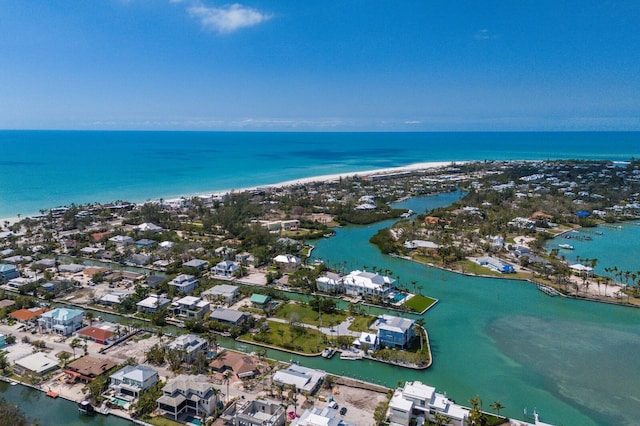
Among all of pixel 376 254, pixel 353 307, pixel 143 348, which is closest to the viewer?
pixel 143 348

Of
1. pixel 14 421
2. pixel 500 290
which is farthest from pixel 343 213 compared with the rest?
pixel 14 421

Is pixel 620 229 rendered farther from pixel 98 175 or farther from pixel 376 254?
pixel 98 175

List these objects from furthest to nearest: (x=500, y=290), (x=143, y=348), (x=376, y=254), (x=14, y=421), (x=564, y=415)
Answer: (x=376, y=254)
(x=500, y=290)
(x=143, y=348)
(x=564, y=415)
(x=14, y=421)

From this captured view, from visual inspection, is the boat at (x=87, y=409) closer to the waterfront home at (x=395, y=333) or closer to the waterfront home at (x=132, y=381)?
the waterfront home at (x=132, y=381)

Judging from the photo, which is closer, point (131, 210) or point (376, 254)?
point (376, 254)

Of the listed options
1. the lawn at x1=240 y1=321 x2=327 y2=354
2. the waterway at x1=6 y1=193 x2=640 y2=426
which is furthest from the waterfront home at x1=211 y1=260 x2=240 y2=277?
the lawn at x1=240 y1=321 x2=327 y2=354
